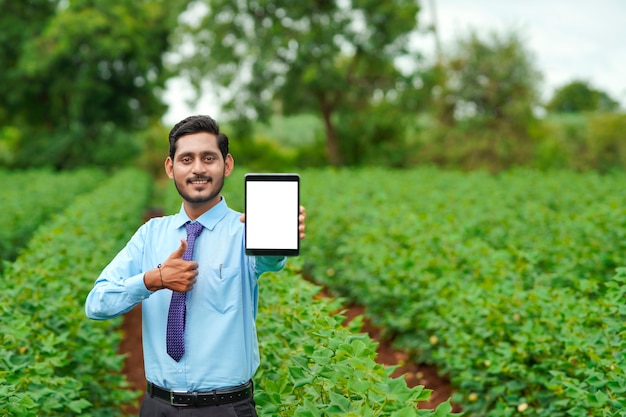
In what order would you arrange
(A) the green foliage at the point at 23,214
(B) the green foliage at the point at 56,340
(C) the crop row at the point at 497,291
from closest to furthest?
(B) the green foliage at the point at 56,340 → (C) the crop row at the point at 497,291 → (A) the green foliage at the point at 23,214

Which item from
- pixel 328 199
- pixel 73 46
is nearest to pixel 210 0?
pixel 73 46

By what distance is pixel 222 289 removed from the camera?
2.74 m

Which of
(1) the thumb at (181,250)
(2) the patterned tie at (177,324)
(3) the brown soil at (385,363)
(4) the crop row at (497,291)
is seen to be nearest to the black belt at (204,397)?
(2) the patterned tie at (177,324)

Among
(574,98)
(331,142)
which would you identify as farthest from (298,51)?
(574,98)

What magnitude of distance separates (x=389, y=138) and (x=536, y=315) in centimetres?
3140

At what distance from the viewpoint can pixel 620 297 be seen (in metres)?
4.15

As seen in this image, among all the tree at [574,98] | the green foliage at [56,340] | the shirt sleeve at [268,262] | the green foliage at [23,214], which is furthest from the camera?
the tree at [574,98]

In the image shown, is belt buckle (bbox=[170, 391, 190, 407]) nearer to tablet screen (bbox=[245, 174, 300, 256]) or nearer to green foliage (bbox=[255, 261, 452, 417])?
green foliage (bbox=[255, 261, 452, 417])

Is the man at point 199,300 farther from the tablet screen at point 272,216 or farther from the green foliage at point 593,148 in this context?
the green foliage at point 593,148

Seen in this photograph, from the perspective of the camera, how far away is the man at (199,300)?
8.87 feet

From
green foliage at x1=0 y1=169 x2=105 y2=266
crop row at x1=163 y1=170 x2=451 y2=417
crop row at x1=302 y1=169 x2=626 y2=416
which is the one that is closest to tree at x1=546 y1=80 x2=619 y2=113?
green foliage at x1=0 y1=169 x2=105 y2=266

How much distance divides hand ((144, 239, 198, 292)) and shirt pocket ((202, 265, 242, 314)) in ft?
0.52

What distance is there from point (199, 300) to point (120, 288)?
11.4 inches

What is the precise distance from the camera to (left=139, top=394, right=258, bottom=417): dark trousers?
2703mm
